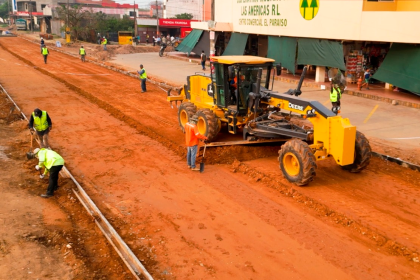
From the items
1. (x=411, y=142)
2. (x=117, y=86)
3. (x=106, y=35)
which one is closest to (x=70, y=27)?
(x=106, y=35)

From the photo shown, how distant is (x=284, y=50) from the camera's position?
2958 centimetres

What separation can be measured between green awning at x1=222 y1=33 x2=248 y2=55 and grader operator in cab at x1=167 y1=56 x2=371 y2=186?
19.7 m

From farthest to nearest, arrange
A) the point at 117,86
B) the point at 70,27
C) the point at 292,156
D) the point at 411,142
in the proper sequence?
the point at 70,27
the point at 117,86
the point at 411,142
the point at 292,156

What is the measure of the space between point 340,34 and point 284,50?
226 inches

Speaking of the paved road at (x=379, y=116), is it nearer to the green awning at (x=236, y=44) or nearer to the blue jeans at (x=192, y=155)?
the blue jeans at (x=192, y=155)

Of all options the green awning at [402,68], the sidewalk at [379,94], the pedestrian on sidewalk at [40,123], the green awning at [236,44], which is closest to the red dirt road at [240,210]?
the pedestrian on sidewalk at [40,123]

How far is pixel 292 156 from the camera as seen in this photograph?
10352 mm

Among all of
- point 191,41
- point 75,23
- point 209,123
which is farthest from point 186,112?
point 75,23

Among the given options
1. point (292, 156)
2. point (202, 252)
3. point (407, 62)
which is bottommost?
point (202, 252)

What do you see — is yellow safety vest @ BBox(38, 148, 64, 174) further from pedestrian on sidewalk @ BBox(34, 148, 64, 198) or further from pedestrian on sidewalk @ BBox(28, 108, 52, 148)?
pedestrian on sidewalk @ BBox(28, 108, 52, 148)

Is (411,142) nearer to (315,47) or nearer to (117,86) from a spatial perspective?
(315,47)

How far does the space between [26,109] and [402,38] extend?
709 inches

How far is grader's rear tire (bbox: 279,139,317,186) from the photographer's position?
9.86 meters

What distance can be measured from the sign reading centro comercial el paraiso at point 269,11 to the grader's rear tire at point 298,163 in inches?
700
